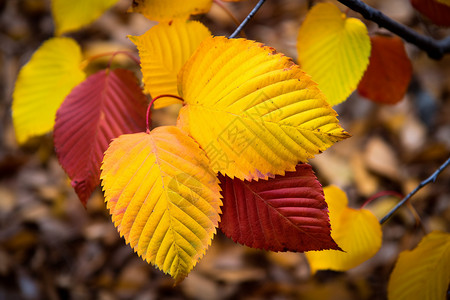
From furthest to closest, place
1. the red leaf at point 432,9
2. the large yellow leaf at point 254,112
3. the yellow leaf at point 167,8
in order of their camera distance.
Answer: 1. the red leaf at point 432,9
2. the yellow leaf at point 167,8
3. the large yellow leaf at point 254,112

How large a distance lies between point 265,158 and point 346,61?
0.24m

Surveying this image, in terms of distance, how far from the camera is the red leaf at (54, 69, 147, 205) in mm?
452

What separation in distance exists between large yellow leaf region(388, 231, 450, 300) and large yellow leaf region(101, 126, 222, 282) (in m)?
0.34

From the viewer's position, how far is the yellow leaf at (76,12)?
1.73 feet

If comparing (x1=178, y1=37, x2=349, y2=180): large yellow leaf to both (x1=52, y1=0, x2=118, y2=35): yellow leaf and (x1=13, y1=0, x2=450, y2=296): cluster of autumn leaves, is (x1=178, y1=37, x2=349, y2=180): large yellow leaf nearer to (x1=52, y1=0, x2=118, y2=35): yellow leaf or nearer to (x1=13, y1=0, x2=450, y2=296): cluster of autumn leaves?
(x1=13, y1=0, x2=450, y2=296): cluster of autumn leaves

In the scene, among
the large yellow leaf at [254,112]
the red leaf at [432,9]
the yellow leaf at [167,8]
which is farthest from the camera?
the red leaf at [432,9]

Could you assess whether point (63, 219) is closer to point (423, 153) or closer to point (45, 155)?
point (45, 155)

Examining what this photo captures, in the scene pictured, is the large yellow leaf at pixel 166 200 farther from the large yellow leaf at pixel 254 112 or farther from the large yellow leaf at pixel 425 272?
the large yellow leaf at pixel 425 272

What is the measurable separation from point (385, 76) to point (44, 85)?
1.91ft

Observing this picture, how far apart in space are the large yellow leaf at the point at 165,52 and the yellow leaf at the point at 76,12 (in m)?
0.14

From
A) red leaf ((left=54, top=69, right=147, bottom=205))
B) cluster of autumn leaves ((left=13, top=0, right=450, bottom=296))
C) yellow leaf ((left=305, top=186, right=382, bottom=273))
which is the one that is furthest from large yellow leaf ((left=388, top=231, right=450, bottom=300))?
red leaf ((left=54, top=69, right=147, bottom=205))

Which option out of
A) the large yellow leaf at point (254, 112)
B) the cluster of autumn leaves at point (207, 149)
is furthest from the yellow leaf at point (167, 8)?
the large yellow leaf at point (254, 112)

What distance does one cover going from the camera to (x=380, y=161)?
4.61 ft

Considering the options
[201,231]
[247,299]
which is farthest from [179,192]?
[247,299]
